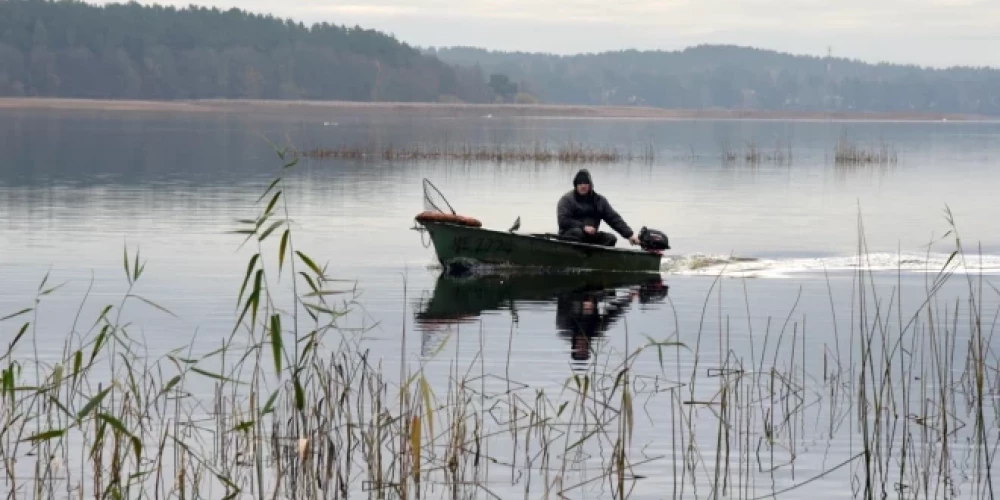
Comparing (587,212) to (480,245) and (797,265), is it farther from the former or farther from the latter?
(797,265)

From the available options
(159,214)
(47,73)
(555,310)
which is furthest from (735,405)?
(47,73)

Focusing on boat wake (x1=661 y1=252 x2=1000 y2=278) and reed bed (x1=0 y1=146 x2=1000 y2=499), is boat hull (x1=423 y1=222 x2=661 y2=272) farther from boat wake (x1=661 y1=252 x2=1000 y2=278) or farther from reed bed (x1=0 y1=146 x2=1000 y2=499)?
reed bed (x1=0 y1=146 x2=1000 y2=499)

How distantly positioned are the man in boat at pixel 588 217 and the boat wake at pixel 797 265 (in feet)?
6.97

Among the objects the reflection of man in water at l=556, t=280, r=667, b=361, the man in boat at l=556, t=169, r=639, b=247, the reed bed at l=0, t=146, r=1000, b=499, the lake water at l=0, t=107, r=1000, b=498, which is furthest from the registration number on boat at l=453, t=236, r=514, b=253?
the reed bed at l=0, t=146, r=1000, b=499

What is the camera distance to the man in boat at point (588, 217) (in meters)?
21.1

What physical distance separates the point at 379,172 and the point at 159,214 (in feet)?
63.7

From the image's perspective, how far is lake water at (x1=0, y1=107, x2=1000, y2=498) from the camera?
38.2ft

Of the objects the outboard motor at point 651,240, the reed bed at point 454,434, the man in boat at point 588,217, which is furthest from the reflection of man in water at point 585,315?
the reed bed at point 454,434

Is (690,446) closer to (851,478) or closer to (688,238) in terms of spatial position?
(851,478)

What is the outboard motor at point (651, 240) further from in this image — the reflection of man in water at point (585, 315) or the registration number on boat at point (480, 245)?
the registration number on boat at point (480, 245)

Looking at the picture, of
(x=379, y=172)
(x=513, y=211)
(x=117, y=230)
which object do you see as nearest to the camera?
(x=117, y=230)

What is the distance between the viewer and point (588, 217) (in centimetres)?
2130

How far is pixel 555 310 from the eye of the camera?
737 inches

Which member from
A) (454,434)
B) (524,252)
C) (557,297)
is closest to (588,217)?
(524,252)
